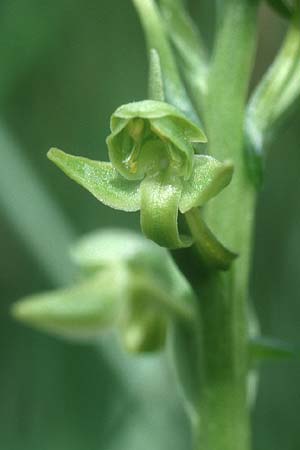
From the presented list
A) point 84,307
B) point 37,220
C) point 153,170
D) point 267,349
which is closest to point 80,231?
point 37,220

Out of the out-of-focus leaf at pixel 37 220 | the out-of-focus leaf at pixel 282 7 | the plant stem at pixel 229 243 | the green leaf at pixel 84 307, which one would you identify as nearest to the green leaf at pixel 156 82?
the plant stem at pixel 229 243

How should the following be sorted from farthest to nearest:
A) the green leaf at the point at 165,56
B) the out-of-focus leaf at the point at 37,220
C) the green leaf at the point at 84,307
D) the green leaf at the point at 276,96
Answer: the out-of-focus leaf at the point at 37,220 < the green leaf at the point at 84,307 < the green leaf at the point at 276,96 < the green leaf at the point at 165,56

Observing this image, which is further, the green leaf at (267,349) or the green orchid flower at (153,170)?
the green leaf at (267,349)

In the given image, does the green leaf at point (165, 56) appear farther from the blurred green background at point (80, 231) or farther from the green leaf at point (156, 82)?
the blurred green background at point (80, 231)

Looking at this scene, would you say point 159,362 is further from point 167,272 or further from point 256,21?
point 256,21

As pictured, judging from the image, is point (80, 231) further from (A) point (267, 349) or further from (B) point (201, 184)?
(B) point (201, 184)

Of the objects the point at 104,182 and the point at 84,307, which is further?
the point at 84,307

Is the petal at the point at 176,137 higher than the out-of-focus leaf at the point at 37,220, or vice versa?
the petal at the point at 176,137
